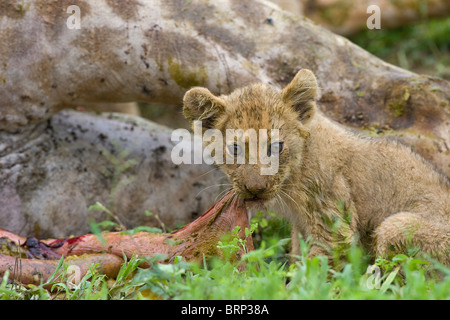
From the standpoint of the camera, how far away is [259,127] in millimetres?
4633

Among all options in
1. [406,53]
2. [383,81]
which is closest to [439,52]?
[406,53]

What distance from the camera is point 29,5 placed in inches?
238

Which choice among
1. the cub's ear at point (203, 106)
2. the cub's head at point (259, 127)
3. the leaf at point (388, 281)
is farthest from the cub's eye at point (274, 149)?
the leaf at point (388, 281)

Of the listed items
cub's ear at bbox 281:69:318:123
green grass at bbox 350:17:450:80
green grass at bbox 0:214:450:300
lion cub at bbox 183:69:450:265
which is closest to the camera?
green grass at bbox 0:214:450:300

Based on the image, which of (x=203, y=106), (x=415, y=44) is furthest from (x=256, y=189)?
(x=415, y=44)

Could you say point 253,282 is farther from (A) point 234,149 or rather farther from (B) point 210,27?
(B) point 210,27

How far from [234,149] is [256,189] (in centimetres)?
42

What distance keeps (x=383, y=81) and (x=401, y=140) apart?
76cm

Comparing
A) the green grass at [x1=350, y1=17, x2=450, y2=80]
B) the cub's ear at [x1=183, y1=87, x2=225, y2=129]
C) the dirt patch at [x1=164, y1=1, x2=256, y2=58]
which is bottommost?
the cub's ear at [x1=183, y1=87, x2=225, y2=129]

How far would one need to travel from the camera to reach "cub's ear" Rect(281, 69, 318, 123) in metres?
4.80

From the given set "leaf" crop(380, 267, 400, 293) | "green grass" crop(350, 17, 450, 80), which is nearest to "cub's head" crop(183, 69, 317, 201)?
"leaf" crop(380, 267, 400, 293)

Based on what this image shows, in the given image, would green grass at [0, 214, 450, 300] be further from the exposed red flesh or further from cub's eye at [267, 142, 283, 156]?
cub's eye at [267, 142, 283, 156]

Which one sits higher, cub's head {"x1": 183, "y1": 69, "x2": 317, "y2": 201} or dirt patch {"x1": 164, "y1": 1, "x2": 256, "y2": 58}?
dirt patch {"x1": 164, "y1": 1, "x2": 256, "y2": 58}
